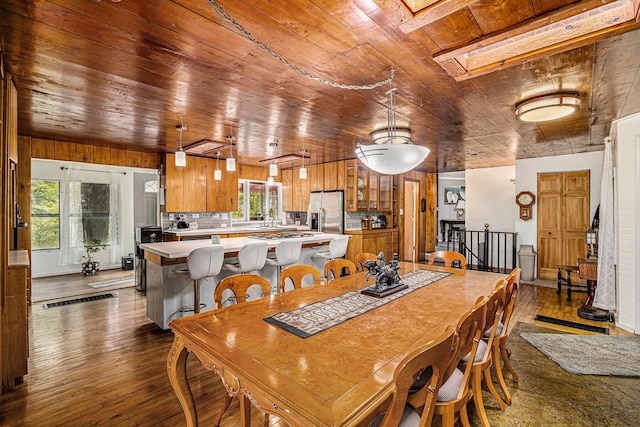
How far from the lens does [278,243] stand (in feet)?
12.9

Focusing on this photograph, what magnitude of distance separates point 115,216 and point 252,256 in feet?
16.2

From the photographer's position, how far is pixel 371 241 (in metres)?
6.29

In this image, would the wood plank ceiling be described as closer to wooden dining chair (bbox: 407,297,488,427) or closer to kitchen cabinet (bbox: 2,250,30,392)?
wooden dining chair (bbox: 407,297,488,427)

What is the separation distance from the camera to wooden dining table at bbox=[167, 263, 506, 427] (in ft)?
3.26

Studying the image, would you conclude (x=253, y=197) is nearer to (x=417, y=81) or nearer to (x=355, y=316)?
(x=417, y=81)

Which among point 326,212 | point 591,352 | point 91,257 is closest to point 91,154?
point 91,257

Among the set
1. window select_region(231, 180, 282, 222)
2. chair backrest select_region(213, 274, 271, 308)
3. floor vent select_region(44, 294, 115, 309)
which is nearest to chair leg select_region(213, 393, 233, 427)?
chair backrest select_region(213, 274, 271, 308)

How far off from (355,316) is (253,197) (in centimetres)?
620

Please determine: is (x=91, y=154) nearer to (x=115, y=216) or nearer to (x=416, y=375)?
(x=115, y=216)

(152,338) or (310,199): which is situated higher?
(310,199)

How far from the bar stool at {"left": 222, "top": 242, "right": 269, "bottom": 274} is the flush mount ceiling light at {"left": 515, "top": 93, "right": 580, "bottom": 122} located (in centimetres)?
296

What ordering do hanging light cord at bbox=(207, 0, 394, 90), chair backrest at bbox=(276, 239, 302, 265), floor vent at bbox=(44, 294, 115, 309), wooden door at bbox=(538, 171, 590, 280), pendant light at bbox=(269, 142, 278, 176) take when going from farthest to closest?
1. wooden door at bbox=(538, 171, 590, 280)
2. pendant light at bbox=(269, 142, 278, 176)
3. floor vent at bbox=(44, 294, 115, 309)
4. chair backrest at bbox=(276, 239, 302, 265)
5. hanging light cord at bbox=(207, 0, 394, 90)

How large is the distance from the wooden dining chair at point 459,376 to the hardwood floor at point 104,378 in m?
0.82

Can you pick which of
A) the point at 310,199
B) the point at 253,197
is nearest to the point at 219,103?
the point at 310,199
